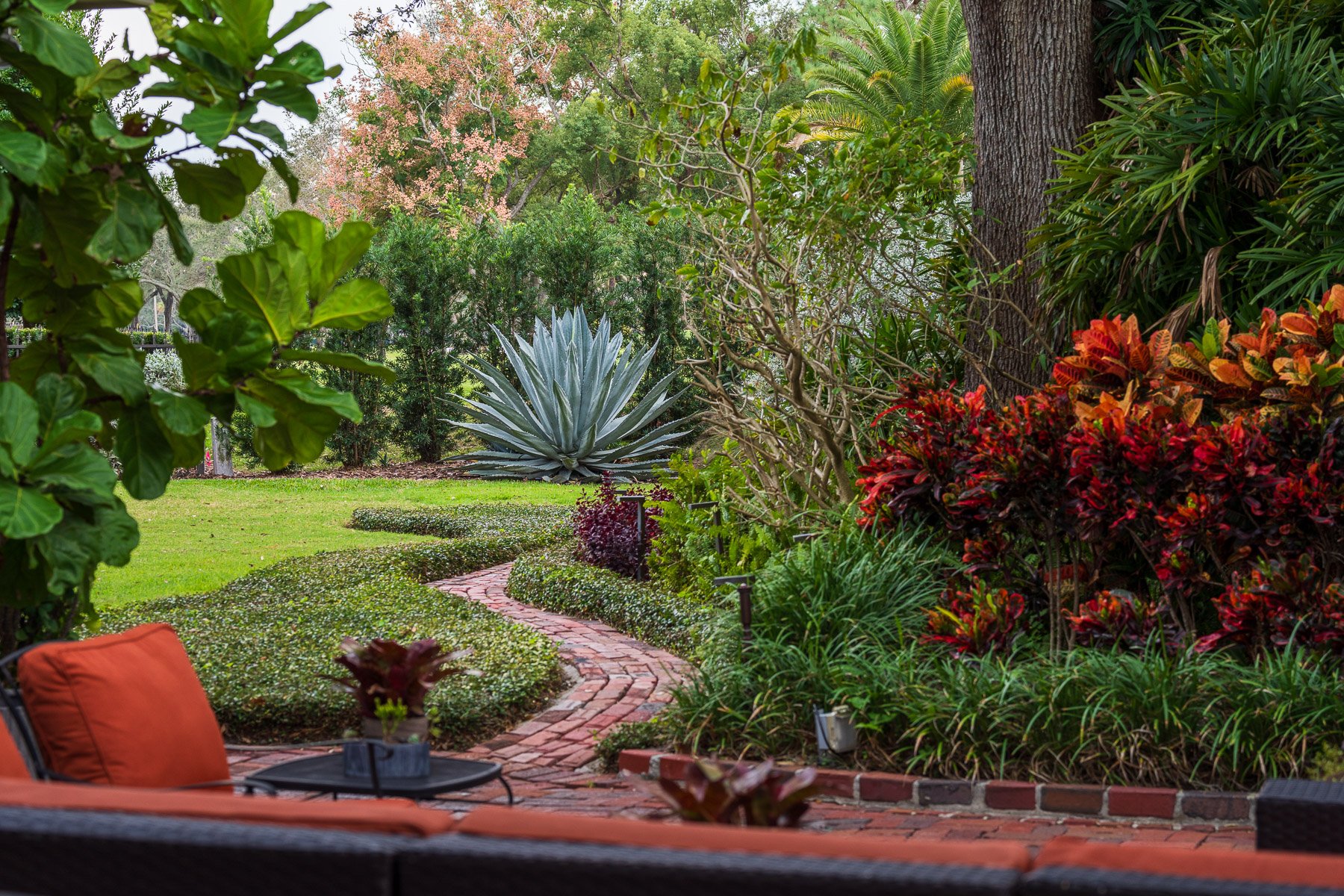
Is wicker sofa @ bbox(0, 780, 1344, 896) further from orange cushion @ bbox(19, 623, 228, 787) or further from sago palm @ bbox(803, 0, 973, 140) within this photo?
sago palm @ bbox(803, 0, 973, 140)

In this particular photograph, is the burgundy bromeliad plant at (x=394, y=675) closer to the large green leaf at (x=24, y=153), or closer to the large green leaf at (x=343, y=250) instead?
the large green leaf at (x=343, y=250)

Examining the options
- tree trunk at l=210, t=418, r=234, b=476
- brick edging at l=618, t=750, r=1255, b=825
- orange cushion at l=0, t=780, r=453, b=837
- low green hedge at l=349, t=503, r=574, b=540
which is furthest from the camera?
tree trunk at l=210, t=418, r=234, b=476

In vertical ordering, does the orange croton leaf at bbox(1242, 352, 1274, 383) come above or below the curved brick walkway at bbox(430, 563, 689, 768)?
above

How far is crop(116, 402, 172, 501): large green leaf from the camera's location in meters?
3.74

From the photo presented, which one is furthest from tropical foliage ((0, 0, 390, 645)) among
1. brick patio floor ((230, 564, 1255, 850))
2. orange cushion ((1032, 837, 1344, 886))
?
orange cushion ((1032, 837, 1344, 886))

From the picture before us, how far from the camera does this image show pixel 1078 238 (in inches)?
264

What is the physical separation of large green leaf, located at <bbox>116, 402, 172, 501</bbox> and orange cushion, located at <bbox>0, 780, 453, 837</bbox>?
1896mm

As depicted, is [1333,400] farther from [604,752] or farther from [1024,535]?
[604,752]

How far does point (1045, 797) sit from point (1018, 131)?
4620 millimetres

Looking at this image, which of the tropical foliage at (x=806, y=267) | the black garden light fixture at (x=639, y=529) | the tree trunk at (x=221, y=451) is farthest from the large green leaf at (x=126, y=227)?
the tree trunk at (x=221, y=451)

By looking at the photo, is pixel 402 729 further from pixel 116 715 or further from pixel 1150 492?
pixel 1150 492

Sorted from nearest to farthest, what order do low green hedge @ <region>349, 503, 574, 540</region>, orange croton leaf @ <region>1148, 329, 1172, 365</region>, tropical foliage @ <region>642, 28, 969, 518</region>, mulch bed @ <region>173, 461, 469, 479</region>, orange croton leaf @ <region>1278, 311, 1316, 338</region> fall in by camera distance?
1. orange croton leaf @ <region>1278, 311, 1316, 338</region>
2. orange croton leaf @ <region>1148, 329, 1172, 365</region>
3. tropical foliage @ <region>642, 28, 969, 518</region>
4. low green hedge @ <region>349, 503, 574, 540</region>
5. mulch bed @ <region>173, 461, 469, 479</region>

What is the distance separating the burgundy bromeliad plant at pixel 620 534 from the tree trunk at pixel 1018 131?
8.21ft

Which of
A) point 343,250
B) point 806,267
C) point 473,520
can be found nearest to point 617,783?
point 343,250
